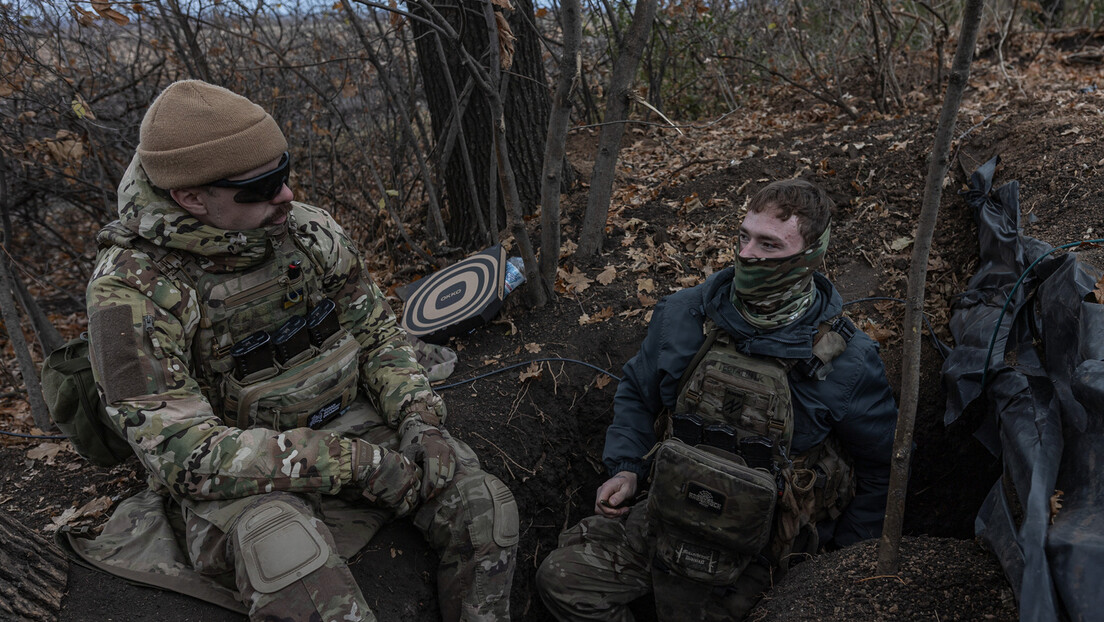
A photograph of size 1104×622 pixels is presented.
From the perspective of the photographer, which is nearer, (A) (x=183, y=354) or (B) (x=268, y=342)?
(A) (x=183, y=354)

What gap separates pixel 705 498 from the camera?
2.78 m

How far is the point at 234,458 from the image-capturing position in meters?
2.42

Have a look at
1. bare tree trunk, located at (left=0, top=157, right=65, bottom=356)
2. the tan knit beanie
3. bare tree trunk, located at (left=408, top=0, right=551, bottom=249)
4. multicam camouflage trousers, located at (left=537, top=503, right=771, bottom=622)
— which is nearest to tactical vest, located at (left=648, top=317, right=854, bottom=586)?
multicam camouflage trousers, located at (left=537, top=503, right=771, bottom=622)

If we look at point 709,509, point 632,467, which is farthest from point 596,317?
point 709,509

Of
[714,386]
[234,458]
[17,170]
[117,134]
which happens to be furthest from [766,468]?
[17,170]

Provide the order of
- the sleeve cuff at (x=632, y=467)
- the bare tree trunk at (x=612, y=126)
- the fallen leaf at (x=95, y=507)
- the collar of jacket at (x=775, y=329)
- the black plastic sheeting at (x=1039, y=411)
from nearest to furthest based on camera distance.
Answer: the black plastic sheeting at (x=1039, y=411), the collar of jacket at (x=775, y=329), the fallen leaf at (x=95, y=507), the sleeve cuff at (x=632, y=467), the bare tree trunk at (x=612, y=126)

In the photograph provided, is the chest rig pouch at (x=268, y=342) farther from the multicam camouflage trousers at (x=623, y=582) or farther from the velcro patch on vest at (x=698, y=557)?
the velcro patch on vest at (x=698, y=557)

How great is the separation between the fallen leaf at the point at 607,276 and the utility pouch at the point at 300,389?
2.12 m

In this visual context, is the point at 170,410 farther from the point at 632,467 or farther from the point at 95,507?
the point at 632,467

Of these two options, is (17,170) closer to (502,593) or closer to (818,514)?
(502,593)

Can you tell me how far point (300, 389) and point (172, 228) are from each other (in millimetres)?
785

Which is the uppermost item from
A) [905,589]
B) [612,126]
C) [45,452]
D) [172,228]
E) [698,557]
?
[172,228]

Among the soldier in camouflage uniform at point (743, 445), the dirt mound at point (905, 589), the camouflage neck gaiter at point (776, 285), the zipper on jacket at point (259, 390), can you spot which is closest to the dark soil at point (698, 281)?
the dirt mound at point (905, 589)

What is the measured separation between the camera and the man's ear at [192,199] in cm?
250
